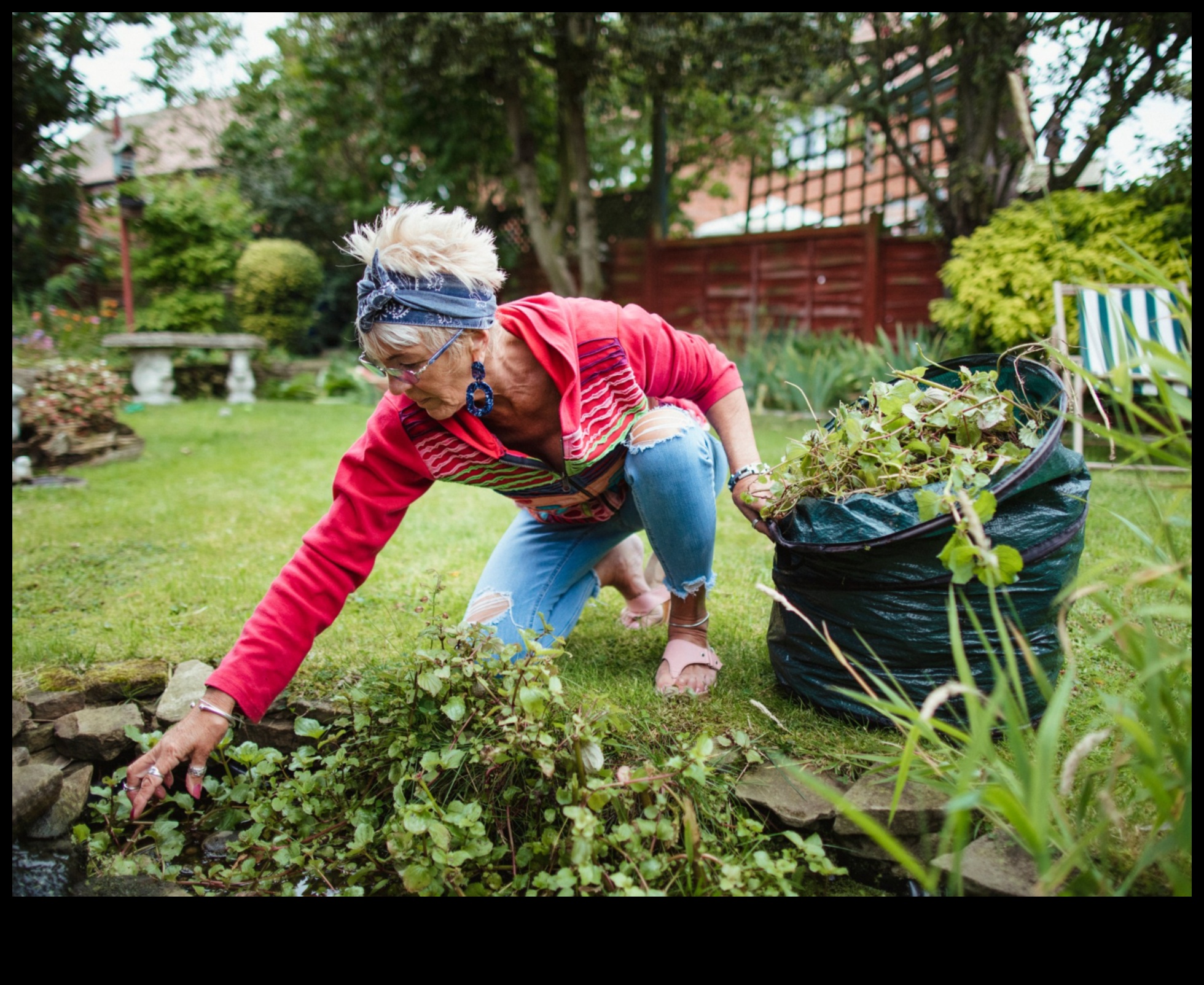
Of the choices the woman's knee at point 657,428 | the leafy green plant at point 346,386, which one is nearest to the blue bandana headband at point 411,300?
the woman's knee at point 657,428

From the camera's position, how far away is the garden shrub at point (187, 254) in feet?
38.8

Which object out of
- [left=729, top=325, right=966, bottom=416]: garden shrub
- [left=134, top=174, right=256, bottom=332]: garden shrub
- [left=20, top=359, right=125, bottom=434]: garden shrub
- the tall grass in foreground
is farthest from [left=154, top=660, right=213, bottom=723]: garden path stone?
[left=134, top=174, right=256, bottom=332]: garden shrub

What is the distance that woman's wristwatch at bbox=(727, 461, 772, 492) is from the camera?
1.92 m

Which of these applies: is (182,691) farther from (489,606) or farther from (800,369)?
(800,369)

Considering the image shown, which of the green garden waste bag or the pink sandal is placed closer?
the green garden waste bag

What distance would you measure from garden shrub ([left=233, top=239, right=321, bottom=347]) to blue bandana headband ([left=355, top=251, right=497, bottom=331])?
11.8 meters

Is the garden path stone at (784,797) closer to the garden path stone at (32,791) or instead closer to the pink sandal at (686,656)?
the pink sandal at (686,656)

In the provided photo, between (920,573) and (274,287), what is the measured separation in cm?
1245

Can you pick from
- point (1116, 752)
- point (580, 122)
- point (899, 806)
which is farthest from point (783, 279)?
point (1116, 752)

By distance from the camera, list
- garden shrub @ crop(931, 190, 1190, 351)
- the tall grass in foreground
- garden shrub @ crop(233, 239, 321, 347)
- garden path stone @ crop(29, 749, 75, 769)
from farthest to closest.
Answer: garden shrub @ crop(233, 239, 321, 347)
garden shrub @ crop(931, 190, 1190, 351)
garden path stone @ crop(29, 749, 75, 769)
the tall grass in foreground

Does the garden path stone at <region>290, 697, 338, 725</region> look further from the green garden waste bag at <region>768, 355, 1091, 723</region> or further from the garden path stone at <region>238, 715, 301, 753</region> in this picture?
the green garden waste bag at <region>768, 355, 1091, 723</region>

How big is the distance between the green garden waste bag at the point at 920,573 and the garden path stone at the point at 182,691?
145 cm

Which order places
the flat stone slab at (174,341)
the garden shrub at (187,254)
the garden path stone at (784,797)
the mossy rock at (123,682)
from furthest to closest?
the garden shrub at (187,254) < the flat stone slab at (174,341) < the mossy rock at (123,682) < the garden path stone at (784,797)
